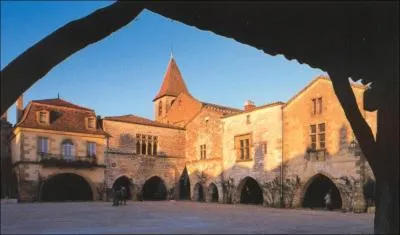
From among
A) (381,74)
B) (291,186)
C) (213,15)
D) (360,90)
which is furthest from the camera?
(291,186)

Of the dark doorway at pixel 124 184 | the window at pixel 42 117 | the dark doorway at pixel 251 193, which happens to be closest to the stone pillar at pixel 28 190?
the window at pixel 42 117

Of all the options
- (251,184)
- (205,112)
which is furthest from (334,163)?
(205,112)

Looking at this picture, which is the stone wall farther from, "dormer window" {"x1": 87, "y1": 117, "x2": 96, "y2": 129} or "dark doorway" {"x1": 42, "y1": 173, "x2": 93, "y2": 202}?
"dark doorway" {"x1": 42, "y1": 173, "x2": 93, "y2": 202}

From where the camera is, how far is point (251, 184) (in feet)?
106

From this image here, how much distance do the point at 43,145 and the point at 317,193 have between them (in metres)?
18.6

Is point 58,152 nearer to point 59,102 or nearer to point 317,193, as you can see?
point 59,102

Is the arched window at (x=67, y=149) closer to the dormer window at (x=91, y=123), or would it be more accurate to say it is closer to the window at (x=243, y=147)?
the dormer window at (x=91, y=123)

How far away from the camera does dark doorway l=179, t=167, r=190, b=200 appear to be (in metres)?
38.5

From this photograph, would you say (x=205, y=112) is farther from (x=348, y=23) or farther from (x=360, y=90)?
(x=348, y=23)

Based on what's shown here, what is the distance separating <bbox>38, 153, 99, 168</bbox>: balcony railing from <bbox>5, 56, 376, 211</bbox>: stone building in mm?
201

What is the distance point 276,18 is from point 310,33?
0.48m

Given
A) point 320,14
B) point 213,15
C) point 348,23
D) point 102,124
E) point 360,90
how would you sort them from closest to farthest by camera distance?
point 213,15 → point 320,14 → point 348,23 → point 360,90 → point 102,124

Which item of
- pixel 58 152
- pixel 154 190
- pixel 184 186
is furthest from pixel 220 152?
pixel 58 152

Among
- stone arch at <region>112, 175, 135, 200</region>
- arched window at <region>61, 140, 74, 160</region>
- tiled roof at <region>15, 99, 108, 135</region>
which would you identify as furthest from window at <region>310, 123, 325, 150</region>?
arched window at <region>61, 140, 74, 160</region>
